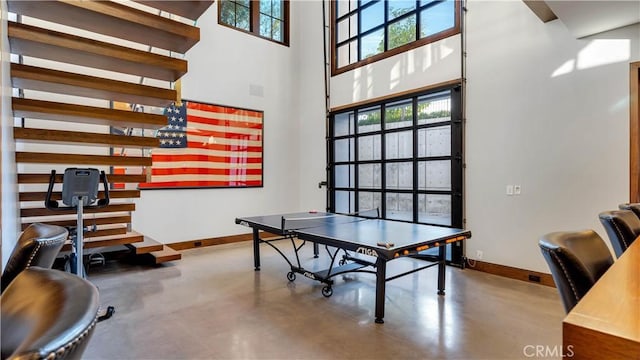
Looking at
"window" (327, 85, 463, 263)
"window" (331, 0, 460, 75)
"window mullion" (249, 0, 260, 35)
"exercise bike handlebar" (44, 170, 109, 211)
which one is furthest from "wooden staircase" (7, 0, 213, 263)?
"window mullion" (249, 0, 260, 35)

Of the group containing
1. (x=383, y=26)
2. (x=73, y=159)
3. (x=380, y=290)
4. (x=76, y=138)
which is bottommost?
(x=380, y=290)

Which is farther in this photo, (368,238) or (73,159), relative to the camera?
(73,159)

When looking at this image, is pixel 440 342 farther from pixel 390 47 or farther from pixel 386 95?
pixel 390 47

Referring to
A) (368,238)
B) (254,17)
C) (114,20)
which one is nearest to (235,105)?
(254,17)

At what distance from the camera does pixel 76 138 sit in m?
3.42

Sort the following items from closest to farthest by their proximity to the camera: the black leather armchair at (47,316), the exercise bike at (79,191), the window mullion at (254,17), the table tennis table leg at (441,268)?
the black leather armchair at (47,316) → the exercise bike at (79,191) → the table tennis table leg at (441,268) → the window mullion at (254,17)

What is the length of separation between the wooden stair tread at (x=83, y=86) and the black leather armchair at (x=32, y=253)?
189 centimetres

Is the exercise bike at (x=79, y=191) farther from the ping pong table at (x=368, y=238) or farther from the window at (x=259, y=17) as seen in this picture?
the window at (x=259, y=17)

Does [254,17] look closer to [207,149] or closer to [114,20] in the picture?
[207,149]

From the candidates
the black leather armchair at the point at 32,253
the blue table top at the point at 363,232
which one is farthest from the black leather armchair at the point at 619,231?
the black leather armchair at the point at 32,253

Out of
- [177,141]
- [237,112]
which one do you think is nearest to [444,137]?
[237,112]

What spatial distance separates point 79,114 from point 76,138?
1.43 ft

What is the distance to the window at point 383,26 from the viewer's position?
16.3ft

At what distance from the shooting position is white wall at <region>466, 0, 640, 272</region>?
349 centimetres
